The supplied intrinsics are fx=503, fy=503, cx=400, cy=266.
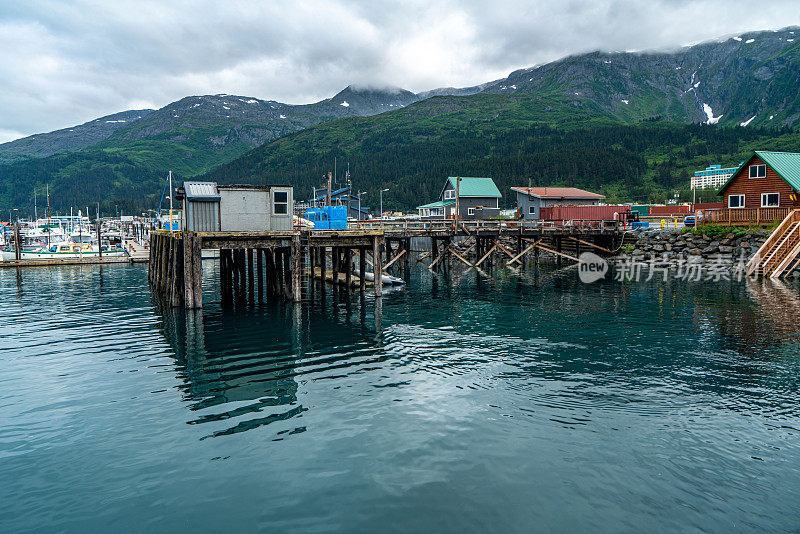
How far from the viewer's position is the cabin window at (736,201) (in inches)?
2114

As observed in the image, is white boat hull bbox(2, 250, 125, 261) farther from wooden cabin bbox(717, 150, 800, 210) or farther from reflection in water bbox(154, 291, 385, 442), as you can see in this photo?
wooden cabin bbox(717, 150, 800, 210)

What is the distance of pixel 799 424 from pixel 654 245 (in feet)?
157

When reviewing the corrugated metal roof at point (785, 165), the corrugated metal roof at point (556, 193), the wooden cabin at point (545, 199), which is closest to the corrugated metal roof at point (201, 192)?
the corrugated metal roof at point (785, 165)

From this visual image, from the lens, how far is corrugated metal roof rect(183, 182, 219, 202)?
3081 cm

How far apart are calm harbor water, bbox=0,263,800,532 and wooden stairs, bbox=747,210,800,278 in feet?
63.3

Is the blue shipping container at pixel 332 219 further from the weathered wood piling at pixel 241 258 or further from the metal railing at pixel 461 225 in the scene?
the weathered wood piling at pixel 241 258

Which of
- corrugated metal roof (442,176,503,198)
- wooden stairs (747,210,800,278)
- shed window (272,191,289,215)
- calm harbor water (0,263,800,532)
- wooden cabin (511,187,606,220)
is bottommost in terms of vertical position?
calm harbor water (0,263,800,532)

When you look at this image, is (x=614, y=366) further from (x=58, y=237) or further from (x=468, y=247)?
(x=58, y=237)

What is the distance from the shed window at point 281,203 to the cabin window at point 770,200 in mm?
47628

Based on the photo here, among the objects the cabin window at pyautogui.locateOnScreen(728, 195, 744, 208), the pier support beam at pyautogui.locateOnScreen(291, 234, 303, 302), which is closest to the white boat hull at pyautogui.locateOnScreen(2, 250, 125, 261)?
the pier support beam at pyautogui.locateOnScreen(291, 234, 303, 302)

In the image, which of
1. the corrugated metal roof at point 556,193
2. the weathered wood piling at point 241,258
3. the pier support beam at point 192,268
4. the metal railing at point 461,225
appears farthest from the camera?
the corrugated metal roof at point 556,193

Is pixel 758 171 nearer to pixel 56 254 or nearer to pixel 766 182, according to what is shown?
pixel 766 182

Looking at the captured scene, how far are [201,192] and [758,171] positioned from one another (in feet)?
175

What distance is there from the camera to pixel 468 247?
75250 mm
